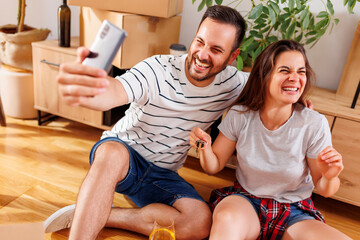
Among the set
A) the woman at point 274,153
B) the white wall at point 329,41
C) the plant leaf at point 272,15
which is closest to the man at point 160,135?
the woman at point 274,153

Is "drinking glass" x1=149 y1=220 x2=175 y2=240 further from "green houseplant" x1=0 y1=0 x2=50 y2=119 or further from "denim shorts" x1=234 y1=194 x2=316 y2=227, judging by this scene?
"green houseplant" x1=0 y1=0 x2=50 y2=119

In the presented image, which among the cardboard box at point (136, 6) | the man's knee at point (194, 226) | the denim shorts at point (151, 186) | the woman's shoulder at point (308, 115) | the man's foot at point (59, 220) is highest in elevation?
the cardboard box at point (136, 6)

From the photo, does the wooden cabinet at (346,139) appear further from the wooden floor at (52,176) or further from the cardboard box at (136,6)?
the cardboard box at (136,6)

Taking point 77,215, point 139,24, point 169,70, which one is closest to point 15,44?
point 139,24

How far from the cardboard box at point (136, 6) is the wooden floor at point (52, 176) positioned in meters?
0.84

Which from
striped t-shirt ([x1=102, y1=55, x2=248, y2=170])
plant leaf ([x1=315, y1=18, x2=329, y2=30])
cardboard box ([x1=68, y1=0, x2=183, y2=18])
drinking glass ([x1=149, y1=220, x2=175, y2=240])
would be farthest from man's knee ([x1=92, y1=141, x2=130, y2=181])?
plant leaf ([x1=315, y1=18, x2=329, y2=30])

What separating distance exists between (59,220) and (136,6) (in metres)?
1.06

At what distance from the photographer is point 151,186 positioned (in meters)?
1.36

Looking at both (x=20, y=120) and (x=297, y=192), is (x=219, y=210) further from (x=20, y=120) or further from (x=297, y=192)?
(x=20, y=120)

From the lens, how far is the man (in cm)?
113

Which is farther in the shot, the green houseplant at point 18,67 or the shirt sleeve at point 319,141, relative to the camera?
the green houseplant at point 18,67

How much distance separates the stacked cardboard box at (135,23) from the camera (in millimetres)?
1619

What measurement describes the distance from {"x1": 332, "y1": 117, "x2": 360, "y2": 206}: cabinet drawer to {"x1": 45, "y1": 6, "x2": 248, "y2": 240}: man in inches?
20.5

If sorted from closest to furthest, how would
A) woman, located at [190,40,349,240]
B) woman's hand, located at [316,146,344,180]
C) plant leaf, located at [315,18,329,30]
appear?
woman's hand, located at [316,146,344,180]
woman, located at [190,40,349,240]
plant leaf, located at [315,18,329,30]
